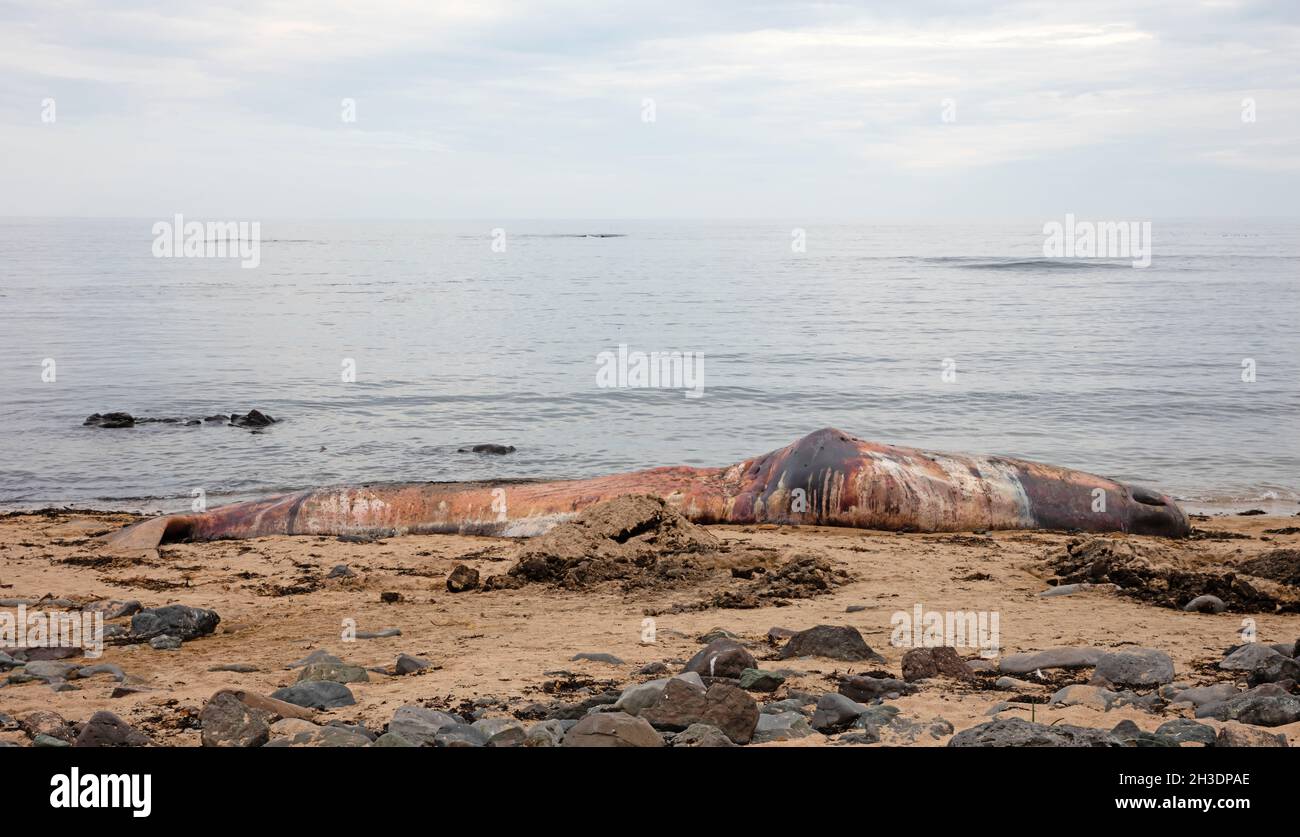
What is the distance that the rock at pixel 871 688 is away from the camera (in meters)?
5.44

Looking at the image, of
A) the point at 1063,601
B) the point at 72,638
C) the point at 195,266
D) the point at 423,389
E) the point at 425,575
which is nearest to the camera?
the point at 72,638

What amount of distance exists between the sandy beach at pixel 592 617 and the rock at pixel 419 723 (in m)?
0.20

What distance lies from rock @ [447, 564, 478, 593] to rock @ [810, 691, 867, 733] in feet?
14.1

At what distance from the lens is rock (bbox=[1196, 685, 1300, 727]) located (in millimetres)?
4781

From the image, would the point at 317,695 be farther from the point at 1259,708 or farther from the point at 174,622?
the point at 1259,708

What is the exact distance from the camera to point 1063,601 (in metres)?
8.16

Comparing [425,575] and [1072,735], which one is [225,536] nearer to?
[425,575]

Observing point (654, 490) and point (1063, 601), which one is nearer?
point (1063, 601)

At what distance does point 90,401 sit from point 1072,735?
20378 millimetres

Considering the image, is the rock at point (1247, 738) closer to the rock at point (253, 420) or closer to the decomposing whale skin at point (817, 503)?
the decomposing whale skin at point (817, 503)

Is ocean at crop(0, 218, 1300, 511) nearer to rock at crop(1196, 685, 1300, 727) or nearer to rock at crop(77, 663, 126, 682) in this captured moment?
rock at crop(77, 663, 126, 682)

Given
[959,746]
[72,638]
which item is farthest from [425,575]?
[959,746]

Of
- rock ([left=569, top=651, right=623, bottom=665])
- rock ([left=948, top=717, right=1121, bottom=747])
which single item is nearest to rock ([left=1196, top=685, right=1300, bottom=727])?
rock ([left=948, top=717, right=1121, bottom=747])

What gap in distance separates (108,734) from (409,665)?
1847 millimetres
